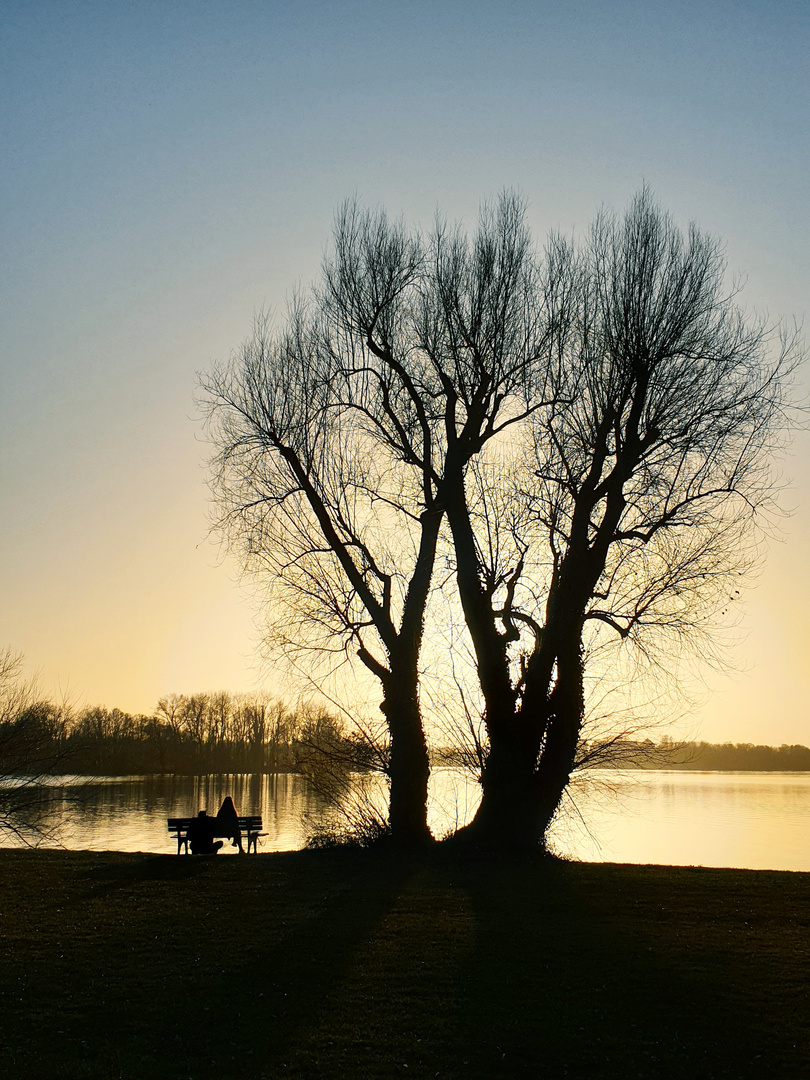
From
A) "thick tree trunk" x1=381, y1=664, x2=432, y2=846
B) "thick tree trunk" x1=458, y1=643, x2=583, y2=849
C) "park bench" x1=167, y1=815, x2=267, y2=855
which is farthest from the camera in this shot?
"park bench" x1=167, y1=815, x2=267, y2=855

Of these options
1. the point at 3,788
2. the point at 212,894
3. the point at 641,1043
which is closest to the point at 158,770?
the point at 3,788

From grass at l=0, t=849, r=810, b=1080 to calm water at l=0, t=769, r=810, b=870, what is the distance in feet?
19.3

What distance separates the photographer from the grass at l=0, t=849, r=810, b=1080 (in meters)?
6.27

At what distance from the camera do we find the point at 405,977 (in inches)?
319

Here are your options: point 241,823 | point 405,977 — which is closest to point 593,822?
point 241,823

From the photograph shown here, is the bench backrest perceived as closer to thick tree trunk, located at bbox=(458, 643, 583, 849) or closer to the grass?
the grass

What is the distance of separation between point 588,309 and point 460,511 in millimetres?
4479

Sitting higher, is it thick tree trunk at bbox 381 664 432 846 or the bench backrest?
thick tree trunk at bbox 381 664 432 846

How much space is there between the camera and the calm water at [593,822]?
19.1m

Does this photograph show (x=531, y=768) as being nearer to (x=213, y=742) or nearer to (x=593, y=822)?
(x=593, y=822)

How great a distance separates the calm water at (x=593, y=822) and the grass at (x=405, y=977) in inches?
232

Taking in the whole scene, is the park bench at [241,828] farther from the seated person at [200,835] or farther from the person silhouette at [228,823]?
the seated person at [200,835]

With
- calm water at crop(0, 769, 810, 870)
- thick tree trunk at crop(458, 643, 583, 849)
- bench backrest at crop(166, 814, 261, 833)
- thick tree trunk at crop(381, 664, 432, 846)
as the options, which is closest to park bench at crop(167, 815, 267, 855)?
bench backrest at crop(166, 814, 261, 833)

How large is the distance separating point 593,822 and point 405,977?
1315cm
